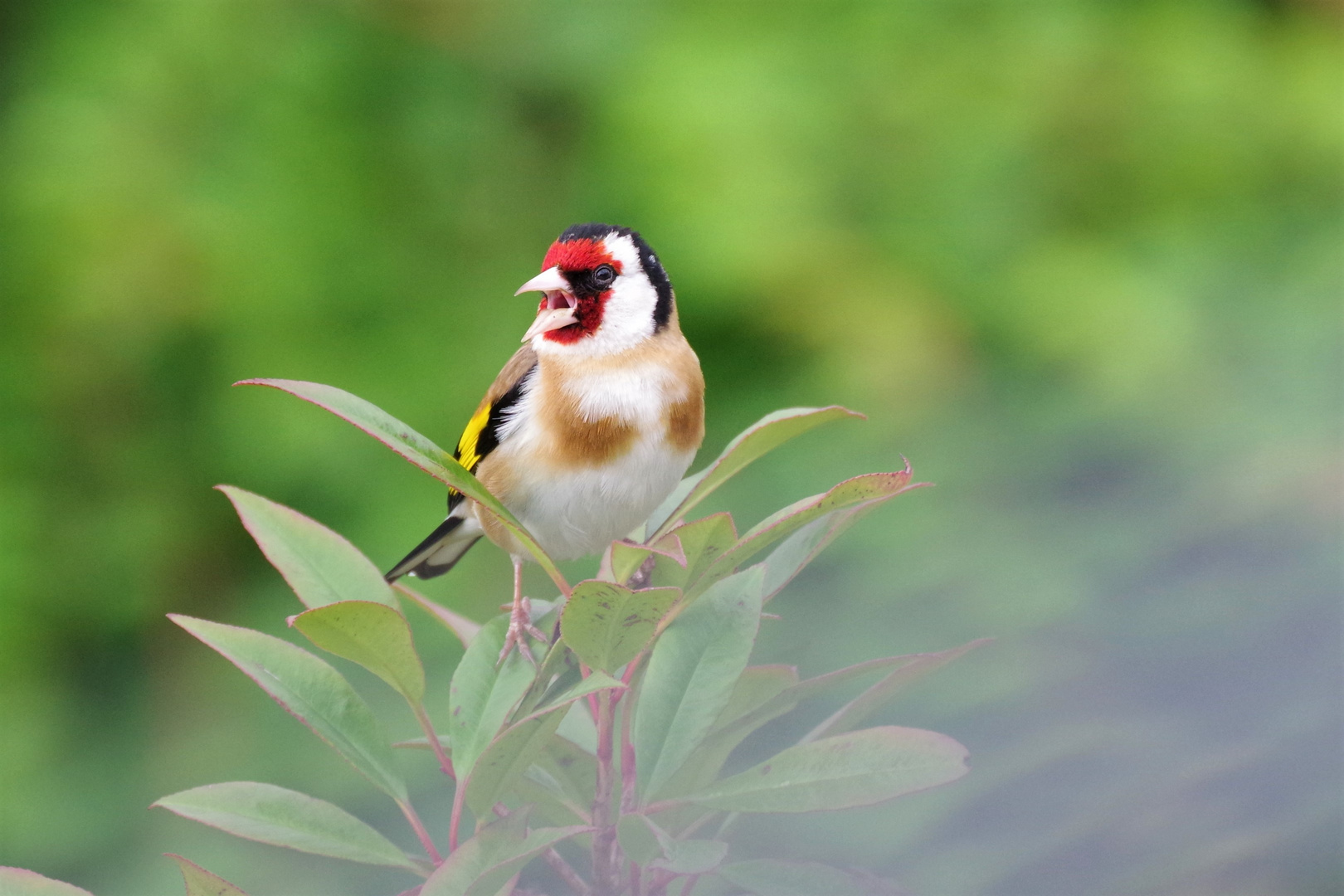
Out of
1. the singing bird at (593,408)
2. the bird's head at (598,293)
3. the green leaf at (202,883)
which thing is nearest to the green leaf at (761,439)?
the singing bird at (593,408)

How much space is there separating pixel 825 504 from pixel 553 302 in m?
0.50

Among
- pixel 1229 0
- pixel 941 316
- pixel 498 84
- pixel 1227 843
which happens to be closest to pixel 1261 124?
pixel 1229 0

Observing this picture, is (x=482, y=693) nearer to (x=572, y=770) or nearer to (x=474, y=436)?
(x=572, y=770)

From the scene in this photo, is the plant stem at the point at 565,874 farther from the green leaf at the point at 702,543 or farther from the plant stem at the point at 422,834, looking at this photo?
the green leaf at the point at 702,543

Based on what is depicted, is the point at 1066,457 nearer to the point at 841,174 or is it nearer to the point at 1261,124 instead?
the point at 841,174

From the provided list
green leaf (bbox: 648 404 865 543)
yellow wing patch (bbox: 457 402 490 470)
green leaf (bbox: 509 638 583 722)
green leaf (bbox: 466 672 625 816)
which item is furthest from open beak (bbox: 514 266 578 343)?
green leaf (bbox: 466 672 625 816)

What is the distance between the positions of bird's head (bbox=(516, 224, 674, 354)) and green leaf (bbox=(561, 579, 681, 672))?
0.45 m

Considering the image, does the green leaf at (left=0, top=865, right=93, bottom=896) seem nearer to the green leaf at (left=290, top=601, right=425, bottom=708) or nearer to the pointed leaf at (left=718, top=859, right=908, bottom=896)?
the green leaf at (left=290, top=601, right=425, bottom=708)

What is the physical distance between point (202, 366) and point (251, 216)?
0.36 metres

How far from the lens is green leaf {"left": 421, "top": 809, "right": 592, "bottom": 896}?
0.77 m

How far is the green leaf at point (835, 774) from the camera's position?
79 centimetres

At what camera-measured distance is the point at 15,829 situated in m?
2.53

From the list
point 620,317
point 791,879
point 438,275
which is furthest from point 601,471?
point 438,275

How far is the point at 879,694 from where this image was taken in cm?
96
